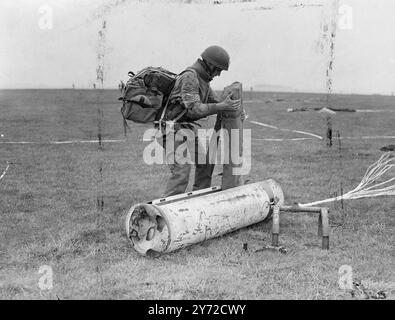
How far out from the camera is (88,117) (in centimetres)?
2452

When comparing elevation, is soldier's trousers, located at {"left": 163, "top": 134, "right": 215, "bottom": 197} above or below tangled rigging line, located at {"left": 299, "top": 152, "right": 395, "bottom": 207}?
above

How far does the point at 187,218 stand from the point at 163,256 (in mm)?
512

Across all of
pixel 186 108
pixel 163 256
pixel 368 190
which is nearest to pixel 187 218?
pixel 163 256

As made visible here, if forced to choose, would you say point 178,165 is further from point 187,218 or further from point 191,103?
point 187,218

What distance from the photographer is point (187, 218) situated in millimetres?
6148

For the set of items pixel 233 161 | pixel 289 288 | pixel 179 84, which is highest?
pixel 179 84

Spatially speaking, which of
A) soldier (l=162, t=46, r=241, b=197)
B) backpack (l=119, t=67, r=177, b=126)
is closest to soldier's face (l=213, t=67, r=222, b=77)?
soldier (l=162, t=46, r=241, b=197)

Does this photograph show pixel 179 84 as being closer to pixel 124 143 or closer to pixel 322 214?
pixel 322 214

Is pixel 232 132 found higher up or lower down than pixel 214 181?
higher up

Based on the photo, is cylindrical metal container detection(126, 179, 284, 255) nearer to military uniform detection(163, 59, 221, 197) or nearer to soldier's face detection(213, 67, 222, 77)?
military uniform detection(163, 59, 221, 197)

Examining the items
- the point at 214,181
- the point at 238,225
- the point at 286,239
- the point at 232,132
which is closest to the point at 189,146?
the point at 232,132

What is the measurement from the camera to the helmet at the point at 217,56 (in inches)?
280

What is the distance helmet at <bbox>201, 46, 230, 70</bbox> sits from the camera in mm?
7102

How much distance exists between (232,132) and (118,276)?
2.75 meters
